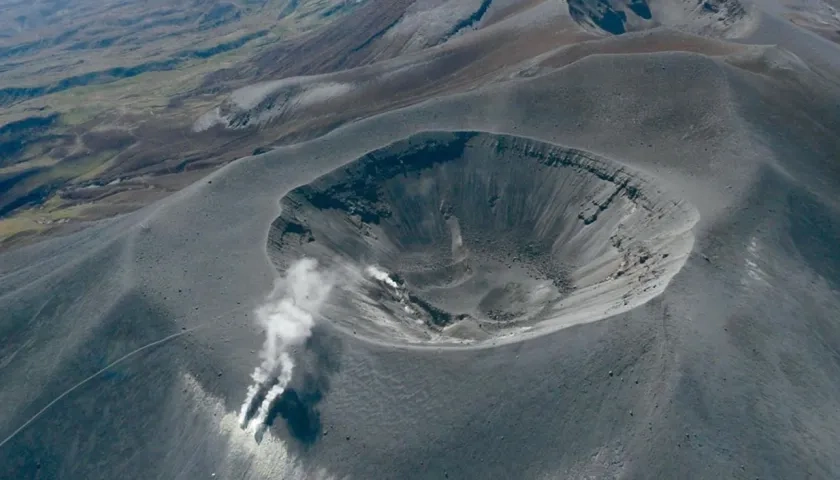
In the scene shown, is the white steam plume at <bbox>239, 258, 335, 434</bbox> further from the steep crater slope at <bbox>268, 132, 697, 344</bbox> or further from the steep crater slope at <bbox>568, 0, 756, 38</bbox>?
the steep crater slope at <bbox>568, 0, 756, 38</bbox>

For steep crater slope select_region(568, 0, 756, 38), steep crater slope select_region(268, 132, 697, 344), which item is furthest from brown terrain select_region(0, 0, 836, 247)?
steep crater slope select_region(268, 132, 697, 344)

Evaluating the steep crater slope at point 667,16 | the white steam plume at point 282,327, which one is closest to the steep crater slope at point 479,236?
the white steam plume at point 282,327

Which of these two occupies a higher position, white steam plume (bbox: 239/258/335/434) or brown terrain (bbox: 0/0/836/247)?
white steam plume (bbox: 239/258/335/434)

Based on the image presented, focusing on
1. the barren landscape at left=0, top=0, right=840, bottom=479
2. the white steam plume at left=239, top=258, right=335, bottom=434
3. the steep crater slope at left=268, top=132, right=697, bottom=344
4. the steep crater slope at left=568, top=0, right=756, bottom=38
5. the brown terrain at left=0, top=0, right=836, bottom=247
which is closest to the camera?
the barren landscape at left=0, top=0, right=840, bottom=479

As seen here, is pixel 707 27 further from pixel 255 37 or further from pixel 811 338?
pixel 255 37

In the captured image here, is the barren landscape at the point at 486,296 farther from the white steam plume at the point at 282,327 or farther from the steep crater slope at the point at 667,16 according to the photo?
the steep crater slope at the point at 667,16

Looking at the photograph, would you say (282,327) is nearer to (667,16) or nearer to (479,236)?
(479,236)

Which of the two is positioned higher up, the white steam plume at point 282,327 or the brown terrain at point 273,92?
the white steam plume at point 282,327

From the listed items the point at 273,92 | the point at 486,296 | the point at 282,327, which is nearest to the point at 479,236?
the point at 486,296
